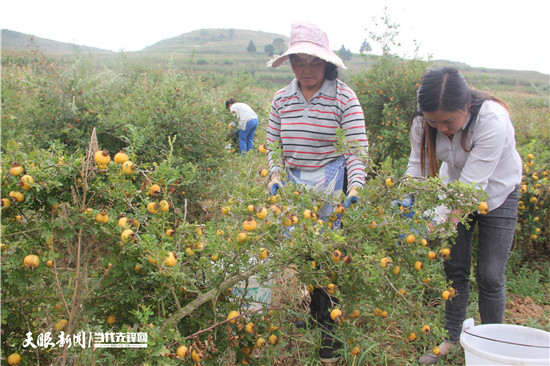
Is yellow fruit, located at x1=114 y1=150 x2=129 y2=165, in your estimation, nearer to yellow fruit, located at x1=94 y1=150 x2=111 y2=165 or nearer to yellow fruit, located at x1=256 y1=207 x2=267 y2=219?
yellow fruit, located at x1=94 y1=150 x2=111 y2=165

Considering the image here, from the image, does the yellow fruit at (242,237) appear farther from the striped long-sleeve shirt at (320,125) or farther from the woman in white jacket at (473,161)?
the woman in white jacket at (473,161)

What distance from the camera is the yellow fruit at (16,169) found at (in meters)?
1.24

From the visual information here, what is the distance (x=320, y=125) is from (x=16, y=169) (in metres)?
1.40

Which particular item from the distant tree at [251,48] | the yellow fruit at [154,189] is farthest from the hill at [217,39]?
the yellow fruit at [154,189]

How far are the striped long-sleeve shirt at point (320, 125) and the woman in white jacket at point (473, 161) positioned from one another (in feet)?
1.13

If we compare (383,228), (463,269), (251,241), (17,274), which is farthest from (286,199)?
(463,269)

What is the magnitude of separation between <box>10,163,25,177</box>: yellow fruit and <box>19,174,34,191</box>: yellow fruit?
0.08ft

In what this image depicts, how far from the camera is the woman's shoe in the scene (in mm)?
2225

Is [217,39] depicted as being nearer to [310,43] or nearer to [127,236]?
[310,43]

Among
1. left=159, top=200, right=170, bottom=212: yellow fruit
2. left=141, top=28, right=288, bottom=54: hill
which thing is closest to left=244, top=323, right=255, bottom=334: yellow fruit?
left=159, top=200, right=170, bottom=212: yellow fruit

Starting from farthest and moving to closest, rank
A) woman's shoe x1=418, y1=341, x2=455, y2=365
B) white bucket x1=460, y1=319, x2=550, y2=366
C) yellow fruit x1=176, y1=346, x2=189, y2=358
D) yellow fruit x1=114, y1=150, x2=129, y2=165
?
woman's shoe x1=418, y1=341, x2=455, y2=365, white bucket x1=460, y1=319, x2=550, y2=366, yellow fruit x1=114, y1=150, x2=129, y2=165, yellow fruit x1=176, y1=346, x2=189, y2=358

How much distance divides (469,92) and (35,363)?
87.0 inches

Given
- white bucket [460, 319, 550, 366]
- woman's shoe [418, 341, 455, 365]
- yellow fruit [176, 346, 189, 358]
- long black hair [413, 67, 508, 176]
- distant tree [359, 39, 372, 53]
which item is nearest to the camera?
yellow fruit [176, 346, 189, 358]

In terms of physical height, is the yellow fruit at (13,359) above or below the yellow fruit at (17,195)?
below
